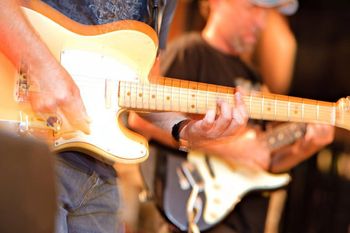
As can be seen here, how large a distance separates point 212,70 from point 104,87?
1.42m

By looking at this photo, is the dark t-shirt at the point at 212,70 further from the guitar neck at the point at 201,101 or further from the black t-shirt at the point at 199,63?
the guitar neck at the point at 201,101

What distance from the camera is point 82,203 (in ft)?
5.78

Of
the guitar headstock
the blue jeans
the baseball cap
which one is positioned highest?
the baseball cap

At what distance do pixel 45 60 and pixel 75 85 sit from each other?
0.11m

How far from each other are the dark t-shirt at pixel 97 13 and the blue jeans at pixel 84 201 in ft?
0.07

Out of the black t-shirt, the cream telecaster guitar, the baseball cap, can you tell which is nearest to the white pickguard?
the black t-shirt

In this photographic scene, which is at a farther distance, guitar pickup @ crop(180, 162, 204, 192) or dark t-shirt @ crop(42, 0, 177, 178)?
guitar pickup @ crop(180, 162, 204, 192)

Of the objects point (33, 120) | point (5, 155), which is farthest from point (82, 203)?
point (5, 155)

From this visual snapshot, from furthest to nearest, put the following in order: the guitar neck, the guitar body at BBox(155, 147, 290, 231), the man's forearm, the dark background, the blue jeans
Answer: the dark background
the guitar body at BBox(155, 147, 290, 231)
the guitar neck
the blue jeans
the man's forearm

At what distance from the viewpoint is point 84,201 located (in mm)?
1765

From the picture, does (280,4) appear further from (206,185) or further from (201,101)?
(201,101)

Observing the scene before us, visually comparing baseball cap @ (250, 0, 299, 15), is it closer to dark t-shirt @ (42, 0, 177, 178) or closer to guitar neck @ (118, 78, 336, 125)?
guitar neck @ (118, 78, 336, 125)

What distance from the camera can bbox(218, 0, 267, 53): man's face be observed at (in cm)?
326

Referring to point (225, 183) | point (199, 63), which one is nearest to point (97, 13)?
point (199, 63)
